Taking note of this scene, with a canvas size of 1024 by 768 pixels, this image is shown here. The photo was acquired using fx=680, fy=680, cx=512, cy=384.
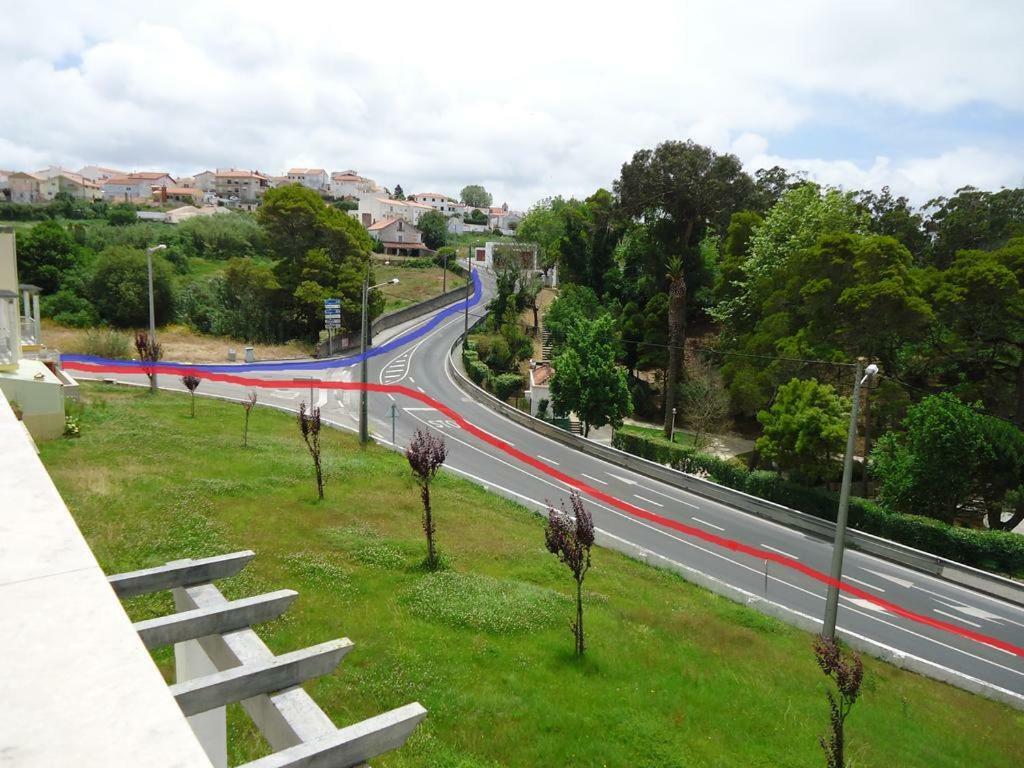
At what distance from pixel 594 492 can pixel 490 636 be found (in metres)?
16.1

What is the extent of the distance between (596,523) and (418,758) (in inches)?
626

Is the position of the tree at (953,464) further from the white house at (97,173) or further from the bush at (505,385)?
the white house at (97,173)

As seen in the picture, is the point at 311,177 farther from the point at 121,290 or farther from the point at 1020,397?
the point at 1020,397

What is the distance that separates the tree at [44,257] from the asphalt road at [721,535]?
23170 mm

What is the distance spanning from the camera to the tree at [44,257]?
167 ft

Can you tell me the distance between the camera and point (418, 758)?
8062 millimetres

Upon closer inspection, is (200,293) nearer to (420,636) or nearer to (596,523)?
(596,523)

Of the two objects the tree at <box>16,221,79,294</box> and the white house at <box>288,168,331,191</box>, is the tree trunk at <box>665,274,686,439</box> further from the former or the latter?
the white house at <box>288,168,331,191</box>

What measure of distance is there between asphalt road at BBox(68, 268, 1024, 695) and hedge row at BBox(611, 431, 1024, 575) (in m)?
1.52

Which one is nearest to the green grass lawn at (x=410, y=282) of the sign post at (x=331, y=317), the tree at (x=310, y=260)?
the tree at (x=310, y=260)

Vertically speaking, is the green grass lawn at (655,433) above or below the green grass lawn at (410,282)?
below

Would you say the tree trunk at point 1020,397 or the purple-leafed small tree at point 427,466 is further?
the tree trunk at point 1020,397

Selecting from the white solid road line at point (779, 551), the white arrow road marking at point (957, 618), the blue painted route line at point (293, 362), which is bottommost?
the white arrow road marking at point (957, 618)

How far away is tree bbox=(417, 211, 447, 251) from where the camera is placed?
105 m
